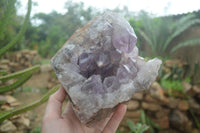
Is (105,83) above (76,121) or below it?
above

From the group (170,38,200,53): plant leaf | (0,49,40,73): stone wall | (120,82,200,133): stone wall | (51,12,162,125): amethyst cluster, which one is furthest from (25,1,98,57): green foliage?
(170,38,200,53): plant leaf

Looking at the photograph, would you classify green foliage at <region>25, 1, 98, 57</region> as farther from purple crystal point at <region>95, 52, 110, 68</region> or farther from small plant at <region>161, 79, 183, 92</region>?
small plant at <region>161, 79, 183, 92</region>

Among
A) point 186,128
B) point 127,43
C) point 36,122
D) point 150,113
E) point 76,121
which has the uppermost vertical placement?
point 127,43

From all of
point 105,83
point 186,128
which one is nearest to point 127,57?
point 105,83

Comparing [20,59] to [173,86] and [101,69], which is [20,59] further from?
[101,69]

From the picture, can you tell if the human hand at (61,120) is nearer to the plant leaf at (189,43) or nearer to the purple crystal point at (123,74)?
the purple crystal point at (123,74)

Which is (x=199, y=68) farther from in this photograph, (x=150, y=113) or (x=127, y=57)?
(x=127, y=57)

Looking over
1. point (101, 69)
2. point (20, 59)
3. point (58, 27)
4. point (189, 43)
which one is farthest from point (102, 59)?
point (58, 27)
